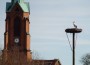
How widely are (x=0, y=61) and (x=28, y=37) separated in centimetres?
4592

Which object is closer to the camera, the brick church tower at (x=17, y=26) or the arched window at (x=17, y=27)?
the brick church tower at (x=17, y=26)

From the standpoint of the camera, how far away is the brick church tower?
318 ft

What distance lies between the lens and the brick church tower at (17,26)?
318 feet

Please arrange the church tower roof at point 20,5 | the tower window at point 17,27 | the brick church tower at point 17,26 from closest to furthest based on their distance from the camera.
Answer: the brick church tower at point 17,26 < the tower window at point 17,27 < the church tower roof at point 20,5

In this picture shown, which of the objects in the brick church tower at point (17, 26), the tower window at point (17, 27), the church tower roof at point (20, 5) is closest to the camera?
the brick church tower at point (17, 26)

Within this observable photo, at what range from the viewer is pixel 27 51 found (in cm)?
9788

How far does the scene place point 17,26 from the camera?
97.9m

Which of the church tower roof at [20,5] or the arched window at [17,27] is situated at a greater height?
the church tower roof at [20,5]

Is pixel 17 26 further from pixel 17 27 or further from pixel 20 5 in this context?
pixel 20 5

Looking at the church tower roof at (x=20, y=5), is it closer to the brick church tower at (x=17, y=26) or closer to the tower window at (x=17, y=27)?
the brick church tower at (x=17, y=26)

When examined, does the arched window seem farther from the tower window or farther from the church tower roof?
the church tower roof

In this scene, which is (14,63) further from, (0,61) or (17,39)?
(17,39)

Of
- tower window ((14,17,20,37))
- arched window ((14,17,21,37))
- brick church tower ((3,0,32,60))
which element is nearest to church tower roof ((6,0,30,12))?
brick church tower ((3,0,32,60))

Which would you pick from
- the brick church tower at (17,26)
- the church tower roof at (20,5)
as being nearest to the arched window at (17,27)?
the brick church tower at (17,26)
